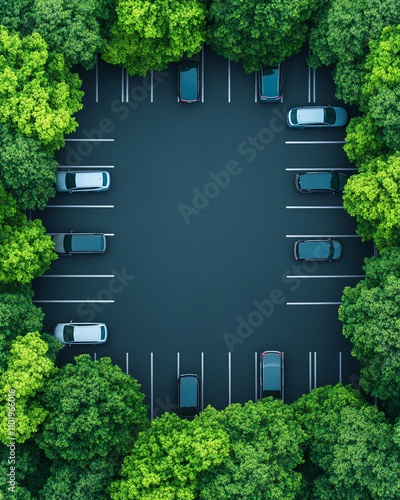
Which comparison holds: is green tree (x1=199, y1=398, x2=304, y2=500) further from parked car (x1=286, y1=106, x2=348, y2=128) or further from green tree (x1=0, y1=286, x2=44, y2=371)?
parked car (x1=286, y1=106, x2=348, y2=128)

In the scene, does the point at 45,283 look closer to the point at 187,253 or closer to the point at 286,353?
the point at 187,253

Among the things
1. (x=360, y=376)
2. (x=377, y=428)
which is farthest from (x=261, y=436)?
(x=360, y=376)

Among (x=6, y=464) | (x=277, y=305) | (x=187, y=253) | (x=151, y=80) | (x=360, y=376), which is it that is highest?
(x=151, y=80)

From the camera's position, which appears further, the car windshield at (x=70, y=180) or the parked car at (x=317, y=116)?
the parked car at (x=317, y=116)

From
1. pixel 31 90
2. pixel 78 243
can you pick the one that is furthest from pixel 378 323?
pixel 31 90

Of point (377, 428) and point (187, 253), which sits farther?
point (187, 253)

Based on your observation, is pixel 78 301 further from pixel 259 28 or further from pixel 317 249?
pixel 259 28

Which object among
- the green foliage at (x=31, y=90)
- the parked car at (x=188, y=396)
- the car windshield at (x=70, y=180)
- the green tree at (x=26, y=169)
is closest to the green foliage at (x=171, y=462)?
the parked car at (x=188, y=396)

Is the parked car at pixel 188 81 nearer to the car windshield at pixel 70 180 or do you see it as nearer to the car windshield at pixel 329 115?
the car windshield at pixel 329 115
